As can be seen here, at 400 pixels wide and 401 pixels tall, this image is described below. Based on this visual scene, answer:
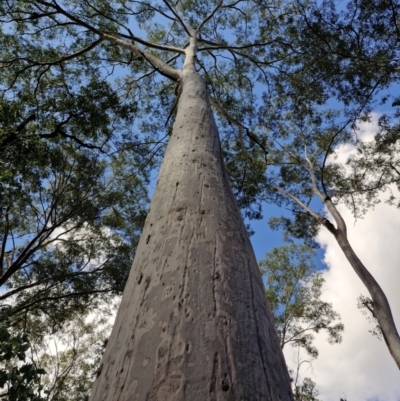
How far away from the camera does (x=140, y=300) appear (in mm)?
1021

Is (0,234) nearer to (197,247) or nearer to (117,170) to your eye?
(117,170)

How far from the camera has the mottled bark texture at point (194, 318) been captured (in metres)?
0.74

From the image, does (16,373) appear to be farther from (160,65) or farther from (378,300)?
(378,300)

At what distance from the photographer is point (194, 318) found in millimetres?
877

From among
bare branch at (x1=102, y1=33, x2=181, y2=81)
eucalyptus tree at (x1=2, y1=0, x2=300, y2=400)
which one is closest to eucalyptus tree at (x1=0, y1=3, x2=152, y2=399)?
bare branch at (x1=102, y1=33, x2=181, y2=81)

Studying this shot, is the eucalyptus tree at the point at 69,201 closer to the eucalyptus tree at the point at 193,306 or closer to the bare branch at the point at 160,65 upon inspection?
the bare branch at the point at 160,65

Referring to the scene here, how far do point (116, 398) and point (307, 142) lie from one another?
11.7 metres

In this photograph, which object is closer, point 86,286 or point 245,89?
point 86,286

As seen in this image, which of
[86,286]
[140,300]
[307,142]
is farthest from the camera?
[307,142]

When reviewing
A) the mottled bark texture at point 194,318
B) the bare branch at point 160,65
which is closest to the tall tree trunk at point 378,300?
the bare branch at point 160,65

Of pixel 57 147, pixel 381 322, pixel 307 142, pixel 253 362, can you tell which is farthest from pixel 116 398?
pixel 307 142

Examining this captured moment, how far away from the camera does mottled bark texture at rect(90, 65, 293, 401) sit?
0.74 meters

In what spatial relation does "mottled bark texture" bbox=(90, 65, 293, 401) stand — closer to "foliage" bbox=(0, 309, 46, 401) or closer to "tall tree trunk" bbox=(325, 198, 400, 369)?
"foliage" bbox=(0, 309, 46, 401)

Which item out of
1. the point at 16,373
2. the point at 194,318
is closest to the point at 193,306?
the point at 194,318
